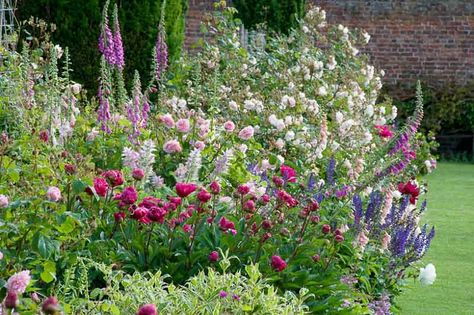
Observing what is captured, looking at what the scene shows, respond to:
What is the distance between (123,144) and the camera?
17.3 feet

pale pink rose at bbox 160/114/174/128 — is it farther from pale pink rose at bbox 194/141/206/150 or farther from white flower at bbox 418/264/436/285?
white flower at bbox 418/264/436/285

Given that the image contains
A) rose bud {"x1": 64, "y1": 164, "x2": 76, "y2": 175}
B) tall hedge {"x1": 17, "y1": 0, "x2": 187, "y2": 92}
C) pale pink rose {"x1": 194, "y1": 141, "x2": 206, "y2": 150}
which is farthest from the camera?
tall hedge {"x1": 17, "y1": 0, "x2": 187, "y2": 92}

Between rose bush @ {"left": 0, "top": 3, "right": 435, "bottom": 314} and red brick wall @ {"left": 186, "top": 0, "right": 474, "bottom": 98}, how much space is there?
9826 mm

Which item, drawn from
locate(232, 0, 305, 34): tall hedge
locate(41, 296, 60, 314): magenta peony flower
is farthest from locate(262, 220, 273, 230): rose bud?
locate(232, 0, 305, 34): tall hedge

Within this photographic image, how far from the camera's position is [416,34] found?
17281 millimetres

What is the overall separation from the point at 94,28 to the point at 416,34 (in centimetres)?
1006

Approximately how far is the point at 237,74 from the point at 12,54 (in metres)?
2.74

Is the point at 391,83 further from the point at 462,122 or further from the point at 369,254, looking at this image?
the point at 369,254

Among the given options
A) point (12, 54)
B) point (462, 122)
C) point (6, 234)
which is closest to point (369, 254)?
point (6, 234)

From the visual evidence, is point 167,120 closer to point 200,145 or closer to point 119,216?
point 200,145

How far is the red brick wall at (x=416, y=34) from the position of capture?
1719 cm

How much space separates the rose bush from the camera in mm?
3646

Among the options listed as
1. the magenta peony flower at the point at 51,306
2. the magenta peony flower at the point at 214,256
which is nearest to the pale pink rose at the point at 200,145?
the magenta peony flower at the point at 214,256

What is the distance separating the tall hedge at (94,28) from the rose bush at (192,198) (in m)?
1.06
